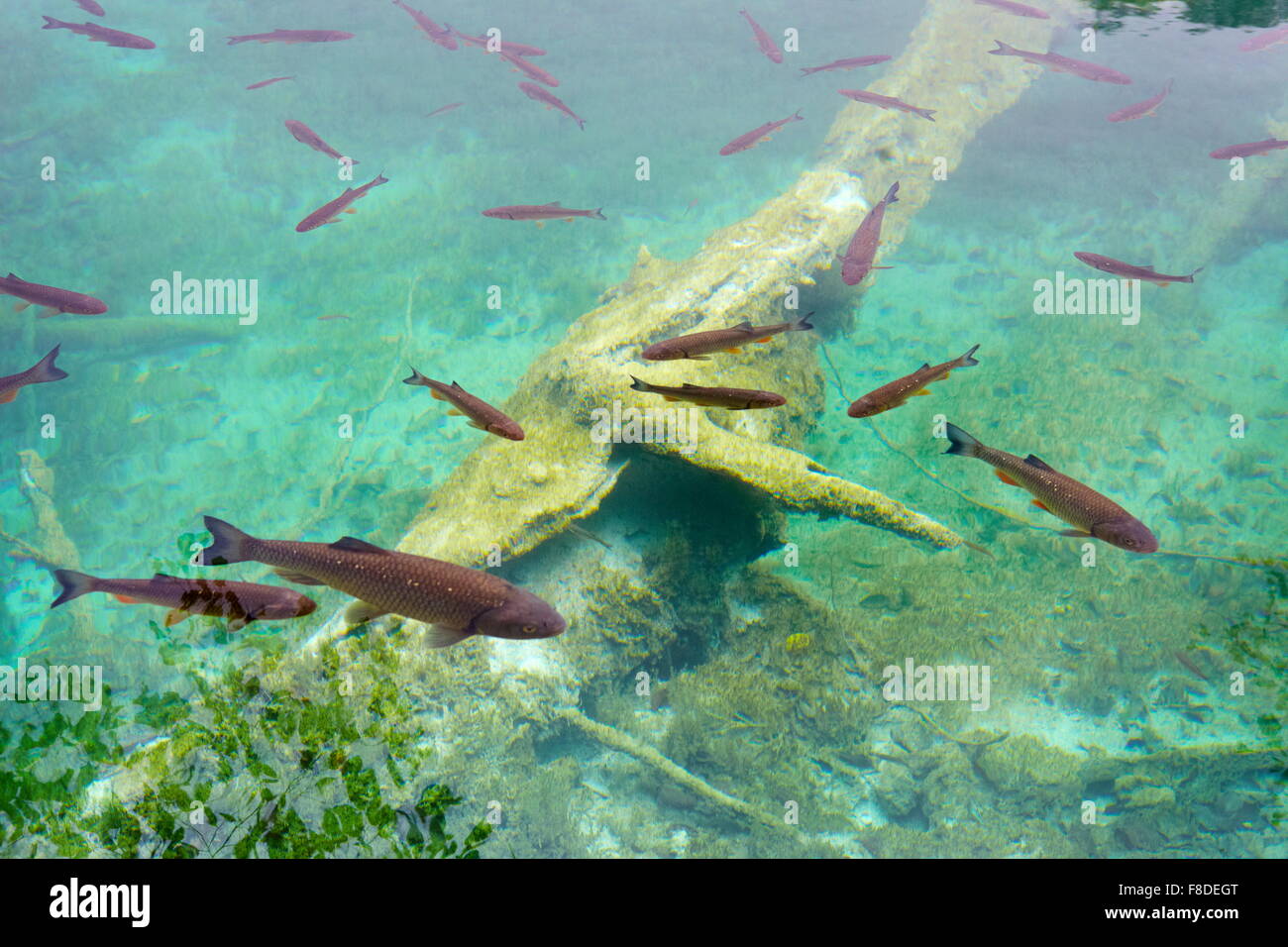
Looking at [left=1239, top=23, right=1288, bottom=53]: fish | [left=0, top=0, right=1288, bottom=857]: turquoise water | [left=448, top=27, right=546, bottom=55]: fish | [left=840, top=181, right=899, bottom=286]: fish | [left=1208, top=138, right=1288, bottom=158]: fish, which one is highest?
[left=1239, top=23, right=1288, bottom=53]: fish

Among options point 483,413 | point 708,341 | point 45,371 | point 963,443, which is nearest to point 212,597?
point 483,413

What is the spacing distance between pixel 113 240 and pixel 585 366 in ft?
47.9

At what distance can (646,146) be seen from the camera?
1920 cm

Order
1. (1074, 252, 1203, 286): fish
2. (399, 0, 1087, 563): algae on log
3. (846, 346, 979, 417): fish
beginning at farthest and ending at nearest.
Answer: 1. (1074, 252, 1203, 286): fish
2. (399, 0, 1087, 563): algae on log
3. (846, 346, 979, 417): fish

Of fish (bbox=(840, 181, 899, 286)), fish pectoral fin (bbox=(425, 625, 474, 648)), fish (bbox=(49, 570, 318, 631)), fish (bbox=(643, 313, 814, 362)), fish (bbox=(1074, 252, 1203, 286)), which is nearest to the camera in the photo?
fish pectoral fin (bbox=(425, 625, 474, 648))

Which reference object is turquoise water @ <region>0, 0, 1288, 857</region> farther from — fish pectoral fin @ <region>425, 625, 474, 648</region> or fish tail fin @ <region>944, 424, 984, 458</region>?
fish tail fin @ <region>944, 424, 984, 458</region>

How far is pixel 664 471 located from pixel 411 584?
329 centimetres

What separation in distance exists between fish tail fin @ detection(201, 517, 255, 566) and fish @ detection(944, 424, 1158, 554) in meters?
3.63

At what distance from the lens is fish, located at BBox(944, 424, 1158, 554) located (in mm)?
3418

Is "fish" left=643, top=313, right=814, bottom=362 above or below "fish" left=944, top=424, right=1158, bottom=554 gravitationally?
above

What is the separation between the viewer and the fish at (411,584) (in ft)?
9.57

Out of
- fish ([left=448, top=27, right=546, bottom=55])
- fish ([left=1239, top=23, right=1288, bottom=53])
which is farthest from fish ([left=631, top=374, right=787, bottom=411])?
fish ([left=1239, top=23, right=1288, bottom=53])

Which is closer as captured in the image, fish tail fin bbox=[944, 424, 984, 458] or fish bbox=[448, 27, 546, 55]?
fish tail fin bbox=[944, 424, 984, 458]

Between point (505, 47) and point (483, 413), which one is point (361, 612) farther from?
point (505, 47)
